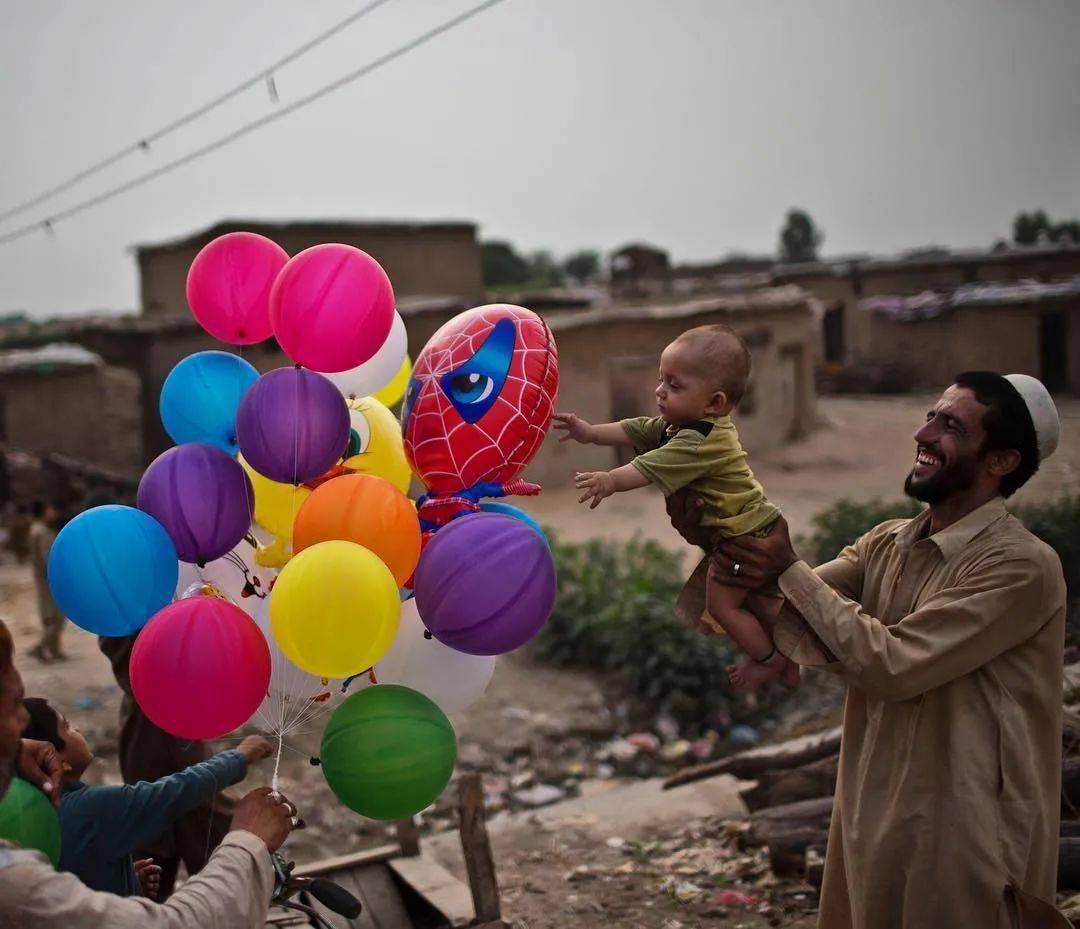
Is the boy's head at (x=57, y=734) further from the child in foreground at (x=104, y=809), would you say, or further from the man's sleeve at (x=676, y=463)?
the man's sleeve at (x=676, y=463)

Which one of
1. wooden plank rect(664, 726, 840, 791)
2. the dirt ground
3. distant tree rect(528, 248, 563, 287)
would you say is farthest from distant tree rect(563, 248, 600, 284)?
wooden plank rect(664, 726, 840, 791)

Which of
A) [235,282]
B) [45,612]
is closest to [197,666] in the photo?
[235,282]

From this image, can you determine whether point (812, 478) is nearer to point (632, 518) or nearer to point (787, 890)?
point (632, 518)

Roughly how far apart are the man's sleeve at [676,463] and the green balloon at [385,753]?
3.02 feet

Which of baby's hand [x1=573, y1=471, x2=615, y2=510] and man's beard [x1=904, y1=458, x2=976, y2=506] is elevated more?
baby's hand [x1=573, y1=471, x2=615, y2=510]

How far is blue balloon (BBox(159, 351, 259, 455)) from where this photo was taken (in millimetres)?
3176

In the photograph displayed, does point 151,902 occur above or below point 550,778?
above

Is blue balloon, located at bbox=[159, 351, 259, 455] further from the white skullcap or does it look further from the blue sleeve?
the white skullcap

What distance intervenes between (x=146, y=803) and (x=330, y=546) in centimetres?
87

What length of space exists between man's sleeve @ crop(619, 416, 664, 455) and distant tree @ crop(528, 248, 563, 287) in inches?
1347

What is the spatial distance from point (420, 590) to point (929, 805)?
136 cm

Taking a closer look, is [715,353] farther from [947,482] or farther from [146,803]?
[146,803]

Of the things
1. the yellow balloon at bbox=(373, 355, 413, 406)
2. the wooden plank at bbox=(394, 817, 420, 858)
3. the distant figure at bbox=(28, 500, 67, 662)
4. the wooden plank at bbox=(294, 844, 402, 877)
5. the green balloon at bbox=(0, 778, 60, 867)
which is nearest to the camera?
the green balloon at bbox=(0, 778, 60, 867)

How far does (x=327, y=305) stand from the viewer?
2.74 meters
